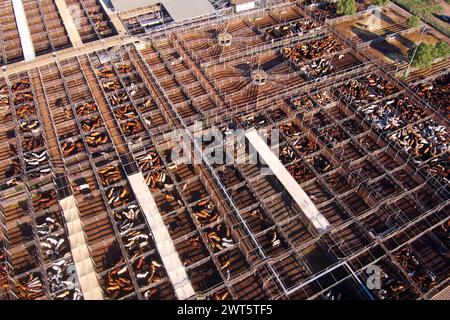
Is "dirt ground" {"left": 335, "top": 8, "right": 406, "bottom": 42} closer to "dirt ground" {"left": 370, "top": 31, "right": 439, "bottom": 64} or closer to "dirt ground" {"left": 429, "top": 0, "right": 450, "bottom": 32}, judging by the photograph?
"dirt ground" {"left": 370, "top": 31, "right": 439, "bottom": 64}

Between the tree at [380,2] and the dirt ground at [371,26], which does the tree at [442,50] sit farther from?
the tree at [380,2]

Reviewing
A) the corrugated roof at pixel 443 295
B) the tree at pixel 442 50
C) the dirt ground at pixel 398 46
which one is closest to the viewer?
the corrugated roof at pixel 443 295

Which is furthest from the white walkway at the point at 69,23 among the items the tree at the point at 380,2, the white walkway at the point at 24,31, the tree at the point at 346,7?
the tree at the point at 380,2

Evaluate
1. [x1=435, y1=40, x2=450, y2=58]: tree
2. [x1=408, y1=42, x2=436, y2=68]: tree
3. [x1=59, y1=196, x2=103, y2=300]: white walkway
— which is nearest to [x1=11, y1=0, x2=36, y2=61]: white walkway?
[x1=59, y1=196, x2=103, y2=300]: white walkway

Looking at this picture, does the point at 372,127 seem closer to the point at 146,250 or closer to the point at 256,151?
the point at 256,151

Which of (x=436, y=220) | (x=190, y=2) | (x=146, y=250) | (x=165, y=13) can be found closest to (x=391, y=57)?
(x=436, y=220)
